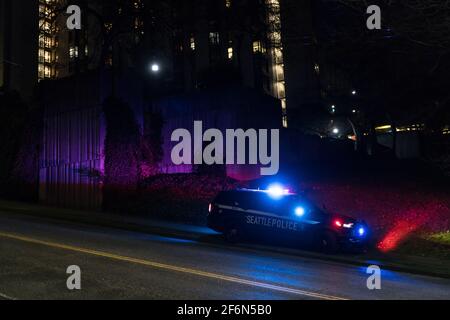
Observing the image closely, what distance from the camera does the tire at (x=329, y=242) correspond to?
13398mm

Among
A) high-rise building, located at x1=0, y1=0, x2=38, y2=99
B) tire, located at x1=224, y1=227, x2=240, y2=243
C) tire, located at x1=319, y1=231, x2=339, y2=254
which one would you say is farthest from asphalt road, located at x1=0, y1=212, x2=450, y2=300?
high-rise building, located at x1=0, y1=0, x2=38, y2=99

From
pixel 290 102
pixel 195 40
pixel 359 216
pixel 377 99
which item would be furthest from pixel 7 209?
pixel 290 102

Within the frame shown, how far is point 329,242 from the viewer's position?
1343cm

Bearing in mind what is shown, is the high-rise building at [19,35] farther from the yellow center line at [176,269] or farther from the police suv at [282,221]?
the yellow center line at [176,269]

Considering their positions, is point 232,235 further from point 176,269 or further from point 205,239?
point 176,269

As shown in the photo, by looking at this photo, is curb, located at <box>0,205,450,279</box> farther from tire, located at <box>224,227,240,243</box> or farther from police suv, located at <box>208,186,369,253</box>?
police suv, located at <box>208,186,369,253</box>

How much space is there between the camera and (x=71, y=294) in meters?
7.52

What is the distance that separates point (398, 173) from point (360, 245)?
12854mm

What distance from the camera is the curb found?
12130 mm

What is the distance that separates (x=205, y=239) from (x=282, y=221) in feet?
8.80

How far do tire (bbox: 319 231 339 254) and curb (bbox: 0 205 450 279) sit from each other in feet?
0.83

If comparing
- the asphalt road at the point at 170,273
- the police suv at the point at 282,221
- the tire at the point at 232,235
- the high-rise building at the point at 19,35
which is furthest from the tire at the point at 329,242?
the high-rise building at the point at 19,35

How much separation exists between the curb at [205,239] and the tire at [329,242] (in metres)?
0.25

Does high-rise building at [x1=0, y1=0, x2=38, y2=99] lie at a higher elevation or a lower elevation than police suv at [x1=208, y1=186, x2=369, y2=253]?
higher
